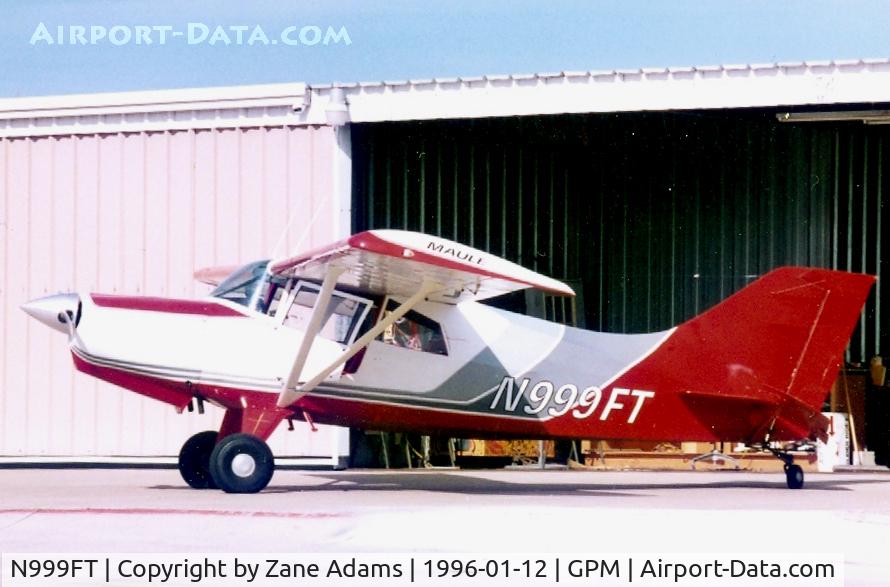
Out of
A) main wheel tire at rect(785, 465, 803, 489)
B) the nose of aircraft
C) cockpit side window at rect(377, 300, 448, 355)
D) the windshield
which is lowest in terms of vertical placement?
main wheel tire at rect(785, 465, 803, 489)

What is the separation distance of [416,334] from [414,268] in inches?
53.8

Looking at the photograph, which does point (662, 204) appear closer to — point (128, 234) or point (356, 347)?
point (128, 234)

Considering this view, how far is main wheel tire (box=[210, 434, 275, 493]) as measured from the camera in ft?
41.4

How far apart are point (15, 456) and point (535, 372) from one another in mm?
7575

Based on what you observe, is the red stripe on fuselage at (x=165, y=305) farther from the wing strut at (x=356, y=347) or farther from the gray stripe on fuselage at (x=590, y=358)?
the gray stripe on fuselage at (x=590, y=358)

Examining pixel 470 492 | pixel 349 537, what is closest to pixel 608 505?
pixel 470 492

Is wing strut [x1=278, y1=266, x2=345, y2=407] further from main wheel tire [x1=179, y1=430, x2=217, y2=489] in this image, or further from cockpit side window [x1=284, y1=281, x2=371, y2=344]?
main wheel tire [x1=179, y1=430, x2=217, y2=489]

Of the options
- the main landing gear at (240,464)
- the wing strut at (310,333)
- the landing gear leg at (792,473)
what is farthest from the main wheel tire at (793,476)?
the main landing gear at (240,464)

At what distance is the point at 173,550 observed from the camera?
8766mm

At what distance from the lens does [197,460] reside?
45.4ft

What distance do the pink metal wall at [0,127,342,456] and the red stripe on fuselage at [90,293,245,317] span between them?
14.4ft

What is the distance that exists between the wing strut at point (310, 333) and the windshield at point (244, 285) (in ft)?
1.96
